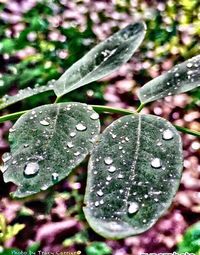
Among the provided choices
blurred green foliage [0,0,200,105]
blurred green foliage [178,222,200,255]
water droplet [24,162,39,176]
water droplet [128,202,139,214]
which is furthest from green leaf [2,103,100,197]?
blurred green foliage [0,0,200,105]

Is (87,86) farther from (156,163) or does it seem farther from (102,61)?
(156,163)

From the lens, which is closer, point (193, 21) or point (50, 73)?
point (50, 73)

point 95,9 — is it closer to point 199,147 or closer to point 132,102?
point 132,102

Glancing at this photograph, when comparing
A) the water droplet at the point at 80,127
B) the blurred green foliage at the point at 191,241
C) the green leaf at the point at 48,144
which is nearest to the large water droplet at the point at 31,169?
the green leaf at the point at 48,144

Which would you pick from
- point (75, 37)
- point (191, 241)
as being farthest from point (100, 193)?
point (75, 37)

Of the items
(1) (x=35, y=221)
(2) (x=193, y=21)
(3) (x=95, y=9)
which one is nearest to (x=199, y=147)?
(1) (x=35, y=221)

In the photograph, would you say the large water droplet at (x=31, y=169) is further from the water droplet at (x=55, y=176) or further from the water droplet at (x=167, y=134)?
the water droplet at (x=167, y=134)
